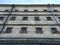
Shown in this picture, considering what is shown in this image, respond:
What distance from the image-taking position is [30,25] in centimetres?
1948

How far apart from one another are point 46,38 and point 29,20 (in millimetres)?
5562

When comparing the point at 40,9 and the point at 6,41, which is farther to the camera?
the point at 40,9

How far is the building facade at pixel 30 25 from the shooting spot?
53.1 ft

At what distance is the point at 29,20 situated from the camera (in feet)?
69.1

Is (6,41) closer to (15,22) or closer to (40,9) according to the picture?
(15,22)

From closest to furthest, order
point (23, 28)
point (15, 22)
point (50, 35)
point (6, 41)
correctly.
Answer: point (6, 41) → point (50, 35) → point (23, 28) → point (15, 22)

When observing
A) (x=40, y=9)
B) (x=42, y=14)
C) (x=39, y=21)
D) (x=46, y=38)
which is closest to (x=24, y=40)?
(x=46, y=38)

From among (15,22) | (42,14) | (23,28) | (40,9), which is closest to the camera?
(23,28)

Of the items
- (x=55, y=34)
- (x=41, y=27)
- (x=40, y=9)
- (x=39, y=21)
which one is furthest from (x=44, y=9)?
(x=55, y=34)

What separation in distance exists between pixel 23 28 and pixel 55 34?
4.62 m

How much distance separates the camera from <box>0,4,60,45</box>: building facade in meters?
16.2

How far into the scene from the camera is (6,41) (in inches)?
623

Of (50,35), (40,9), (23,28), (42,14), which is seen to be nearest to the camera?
(50,35)

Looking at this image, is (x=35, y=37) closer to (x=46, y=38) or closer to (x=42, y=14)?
(x=46, y=38)
